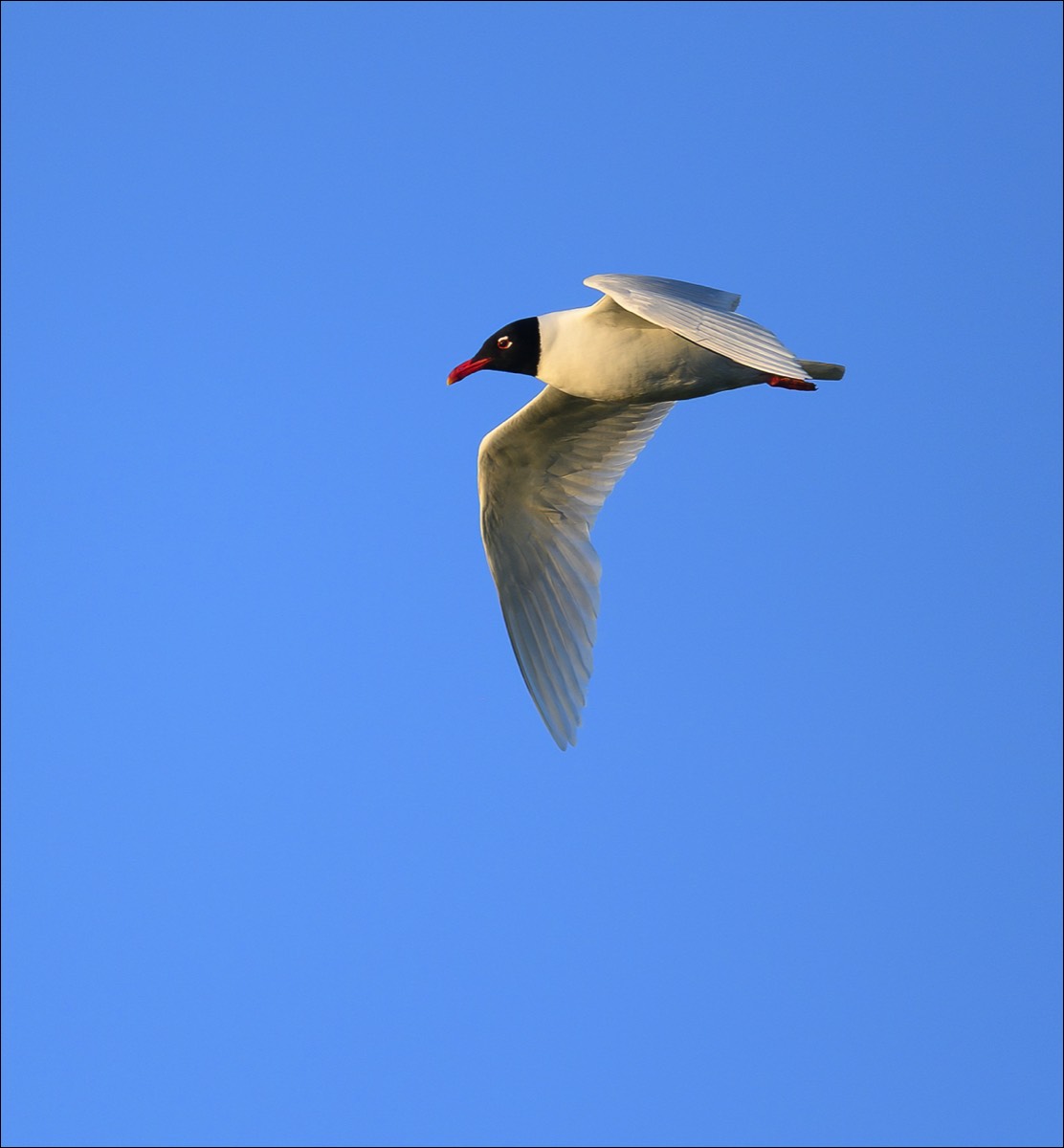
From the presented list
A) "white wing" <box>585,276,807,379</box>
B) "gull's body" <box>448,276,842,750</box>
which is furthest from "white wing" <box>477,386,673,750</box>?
"white wing" <box>585,276,807,379</box>

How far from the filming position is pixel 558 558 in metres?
12.0

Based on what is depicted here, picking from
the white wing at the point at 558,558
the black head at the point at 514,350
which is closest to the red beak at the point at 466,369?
the black head at the point at 514,350

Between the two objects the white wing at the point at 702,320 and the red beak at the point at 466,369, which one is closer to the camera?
the white wing at the point at 702,320

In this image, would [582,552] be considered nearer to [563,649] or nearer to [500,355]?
[563,649]

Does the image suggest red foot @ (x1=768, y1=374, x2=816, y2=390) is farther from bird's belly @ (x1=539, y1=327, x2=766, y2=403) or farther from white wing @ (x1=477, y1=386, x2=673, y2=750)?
white wing @ (x1=477, y1=386, x2=673, y2=750)

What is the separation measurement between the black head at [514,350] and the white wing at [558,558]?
4.27 ft

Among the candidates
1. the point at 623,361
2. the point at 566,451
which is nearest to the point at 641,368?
the point at 623,361

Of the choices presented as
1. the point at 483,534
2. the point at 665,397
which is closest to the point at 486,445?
the point at 483,534

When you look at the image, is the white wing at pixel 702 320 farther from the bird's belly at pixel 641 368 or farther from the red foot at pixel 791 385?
the red foot at pixel 791 385

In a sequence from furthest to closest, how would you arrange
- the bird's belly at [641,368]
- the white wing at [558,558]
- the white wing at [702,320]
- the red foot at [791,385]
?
the white wing at [558,558] → the red foot at [791,385] → the bird's belly at [641,368] → the white wing at [702,320]

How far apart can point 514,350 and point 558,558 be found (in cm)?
204

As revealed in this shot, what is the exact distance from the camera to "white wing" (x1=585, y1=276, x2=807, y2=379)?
8.25 meters

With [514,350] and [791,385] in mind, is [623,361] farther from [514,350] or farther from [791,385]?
[791,385]

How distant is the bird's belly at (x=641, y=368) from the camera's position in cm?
1016
